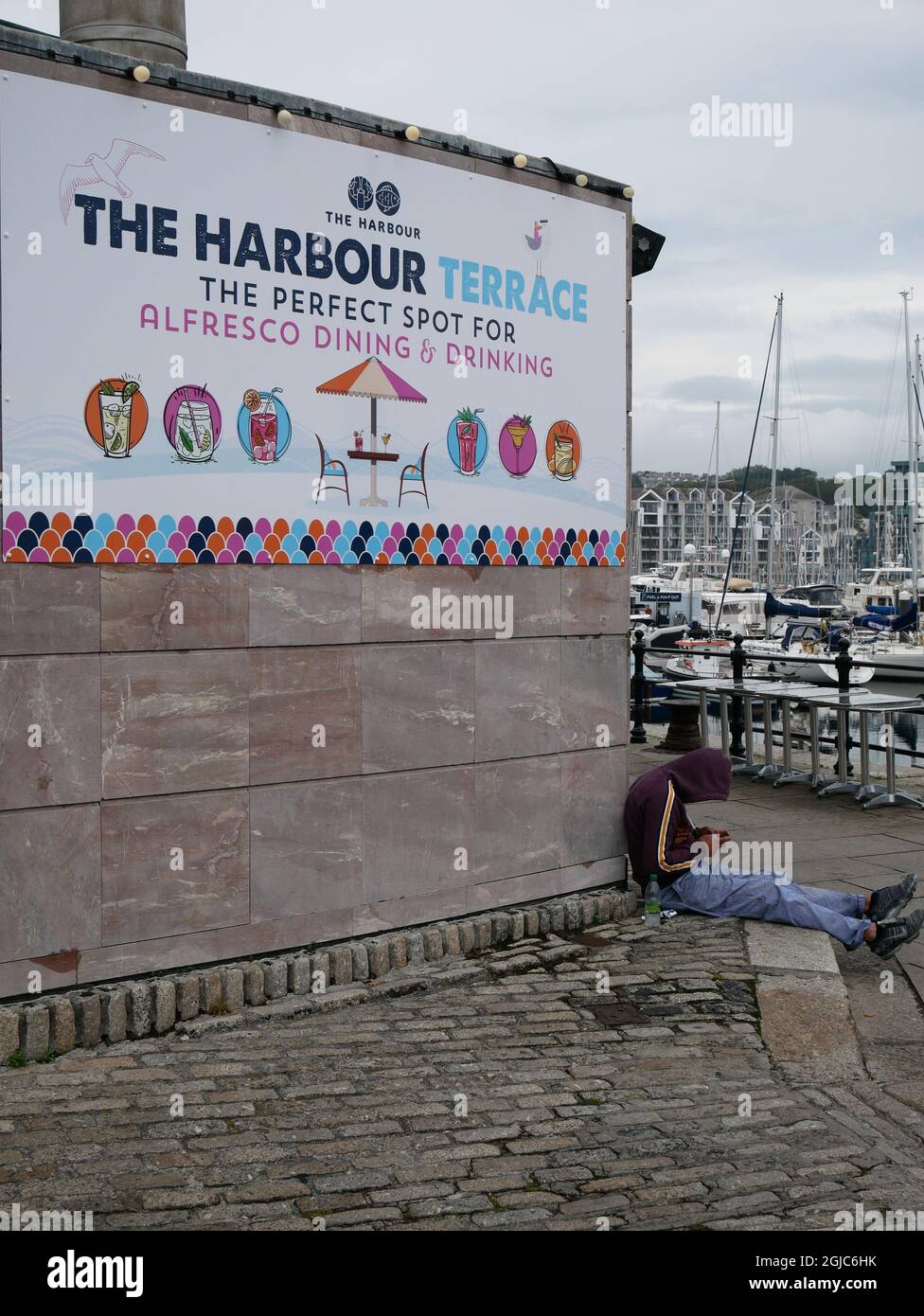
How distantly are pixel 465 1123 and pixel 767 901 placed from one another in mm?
3196

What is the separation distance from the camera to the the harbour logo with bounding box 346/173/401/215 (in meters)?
6.87

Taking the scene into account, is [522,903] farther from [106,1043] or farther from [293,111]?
[293,111]

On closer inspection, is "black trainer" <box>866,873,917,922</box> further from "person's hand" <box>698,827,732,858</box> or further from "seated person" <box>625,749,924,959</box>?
"person's hand" <box>698,827,732,858</box>

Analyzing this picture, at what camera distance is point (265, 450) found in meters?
6.57

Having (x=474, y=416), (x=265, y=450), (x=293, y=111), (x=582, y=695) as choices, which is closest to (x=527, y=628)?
(x=582, y=695)

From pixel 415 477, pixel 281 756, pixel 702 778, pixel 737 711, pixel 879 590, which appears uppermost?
pixel 415 477

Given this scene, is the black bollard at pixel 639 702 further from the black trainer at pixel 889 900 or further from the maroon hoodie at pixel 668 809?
the black trainer at pixel 889 900

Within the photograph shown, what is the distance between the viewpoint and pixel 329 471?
6793mm

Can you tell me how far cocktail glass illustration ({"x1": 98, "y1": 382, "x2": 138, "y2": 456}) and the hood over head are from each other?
3.76m

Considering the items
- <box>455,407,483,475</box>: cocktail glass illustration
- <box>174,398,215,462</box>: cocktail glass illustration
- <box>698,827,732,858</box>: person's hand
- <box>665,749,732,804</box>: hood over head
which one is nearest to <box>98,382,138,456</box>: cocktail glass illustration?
<box>174,398,215,462</box>: cocktail glass illustration

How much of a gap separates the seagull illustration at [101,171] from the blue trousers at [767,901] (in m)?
4.93

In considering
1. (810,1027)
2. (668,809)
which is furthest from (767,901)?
(810,1027)

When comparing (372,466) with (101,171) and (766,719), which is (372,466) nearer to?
(101,171)

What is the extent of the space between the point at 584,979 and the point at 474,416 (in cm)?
310
